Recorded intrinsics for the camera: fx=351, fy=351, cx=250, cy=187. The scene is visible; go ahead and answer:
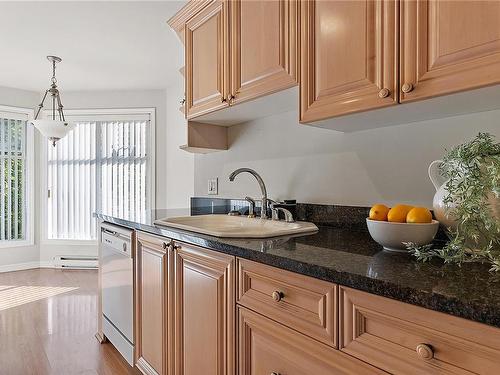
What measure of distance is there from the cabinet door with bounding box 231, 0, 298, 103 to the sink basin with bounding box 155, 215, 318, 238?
24.1 inches

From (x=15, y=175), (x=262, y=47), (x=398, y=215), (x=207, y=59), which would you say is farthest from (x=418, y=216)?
(x=15, y=175)

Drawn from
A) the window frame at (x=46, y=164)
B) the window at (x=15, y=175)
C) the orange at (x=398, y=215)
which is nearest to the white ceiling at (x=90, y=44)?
the window frame at (x=46, y=164)

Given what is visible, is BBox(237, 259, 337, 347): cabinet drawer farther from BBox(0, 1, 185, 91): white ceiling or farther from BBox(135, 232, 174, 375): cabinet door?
BBox(0, 1, 185, 91): white ceiling

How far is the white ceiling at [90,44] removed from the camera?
269cm

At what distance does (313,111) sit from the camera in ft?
4.40

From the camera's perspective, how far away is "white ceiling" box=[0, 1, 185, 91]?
269 centimetres

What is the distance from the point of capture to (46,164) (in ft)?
16.3

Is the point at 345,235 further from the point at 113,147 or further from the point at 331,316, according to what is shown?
the point at 113,147

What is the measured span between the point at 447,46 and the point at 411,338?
771 mm

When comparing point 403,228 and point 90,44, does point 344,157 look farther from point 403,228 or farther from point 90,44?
point 90,44

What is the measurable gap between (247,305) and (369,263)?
1.44 ft

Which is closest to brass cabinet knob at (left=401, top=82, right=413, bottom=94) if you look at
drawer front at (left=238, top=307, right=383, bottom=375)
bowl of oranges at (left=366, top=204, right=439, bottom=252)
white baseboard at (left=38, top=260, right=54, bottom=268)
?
A: bowl of oranges at (left=366, top=204, right=439, bottom=252)

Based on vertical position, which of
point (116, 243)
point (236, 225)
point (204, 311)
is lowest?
point (204, 311)

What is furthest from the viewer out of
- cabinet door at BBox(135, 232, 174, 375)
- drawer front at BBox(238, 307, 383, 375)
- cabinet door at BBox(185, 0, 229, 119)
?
cabinet door at BBox(185, 0, 229, 119)
